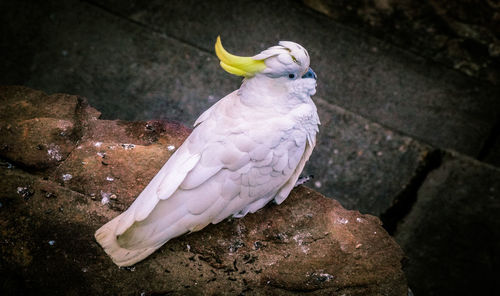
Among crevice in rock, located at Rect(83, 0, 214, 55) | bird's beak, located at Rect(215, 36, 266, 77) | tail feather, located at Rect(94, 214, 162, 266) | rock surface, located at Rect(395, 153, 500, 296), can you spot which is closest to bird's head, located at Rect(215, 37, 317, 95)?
bird's beak, located at Rect(215, 36, 266, 77)

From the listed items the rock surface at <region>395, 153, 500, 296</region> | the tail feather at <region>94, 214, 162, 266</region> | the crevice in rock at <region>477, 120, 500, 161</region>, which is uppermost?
the crevice in rock at <region>477, 120, 500, 161</region>

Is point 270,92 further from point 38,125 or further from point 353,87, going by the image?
point 353,87

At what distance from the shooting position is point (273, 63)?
1561mm

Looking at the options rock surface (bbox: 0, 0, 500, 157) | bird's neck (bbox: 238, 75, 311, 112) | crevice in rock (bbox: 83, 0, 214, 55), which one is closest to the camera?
bird's neck (bbox: 238, 75, 311, 112)

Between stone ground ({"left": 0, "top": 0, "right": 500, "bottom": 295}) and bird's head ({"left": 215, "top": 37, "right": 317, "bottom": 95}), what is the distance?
4.18 ft

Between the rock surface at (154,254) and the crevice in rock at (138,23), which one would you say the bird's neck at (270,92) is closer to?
the rock surface at (154,254)

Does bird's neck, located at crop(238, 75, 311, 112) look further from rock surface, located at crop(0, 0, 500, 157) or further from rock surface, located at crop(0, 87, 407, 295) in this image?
rock surface, located at crop(0, 0, 500, 157)

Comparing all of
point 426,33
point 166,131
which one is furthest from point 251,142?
point 426,33

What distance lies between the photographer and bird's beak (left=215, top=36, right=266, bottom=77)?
1530mm

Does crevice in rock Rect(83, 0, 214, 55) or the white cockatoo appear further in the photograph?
crevice in rock Rect(83, 0, 214, 55)

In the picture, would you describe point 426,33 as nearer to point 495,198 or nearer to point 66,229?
point 495,198

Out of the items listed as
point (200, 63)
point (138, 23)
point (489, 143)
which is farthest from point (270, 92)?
point (489, 143)

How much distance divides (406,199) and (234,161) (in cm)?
181

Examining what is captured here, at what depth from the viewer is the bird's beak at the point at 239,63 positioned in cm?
153
